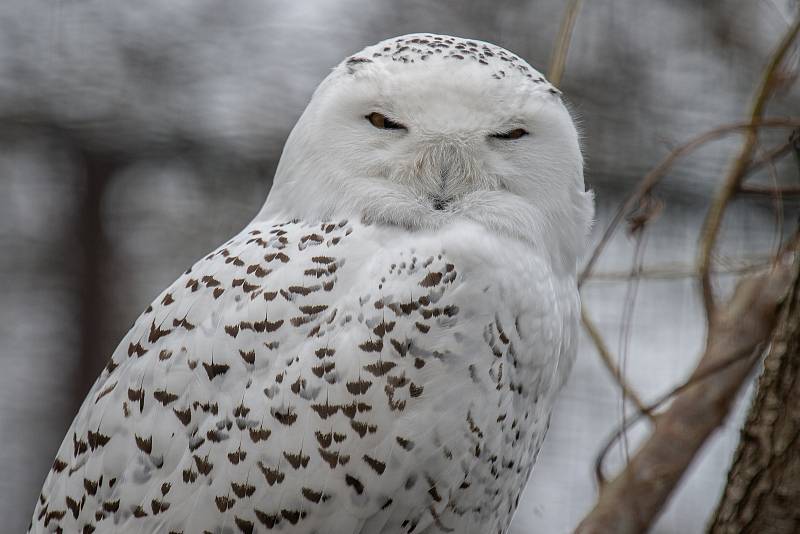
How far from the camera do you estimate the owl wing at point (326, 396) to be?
1640 mm

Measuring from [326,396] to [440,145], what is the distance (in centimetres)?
46

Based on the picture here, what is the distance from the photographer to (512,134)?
6.04ft

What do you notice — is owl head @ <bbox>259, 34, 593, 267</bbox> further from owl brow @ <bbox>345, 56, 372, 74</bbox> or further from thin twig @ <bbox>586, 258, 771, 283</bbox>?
thin twig @ <bbox>586, 258, 771, 283</bbox>

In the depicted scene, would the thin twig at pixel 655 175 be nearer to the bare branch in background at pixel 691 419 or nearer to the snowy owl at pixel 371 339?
the snowy owl at pixel 371 339

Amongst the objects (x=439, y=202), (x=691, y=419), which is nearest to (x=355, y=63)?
(x=439, y=202)

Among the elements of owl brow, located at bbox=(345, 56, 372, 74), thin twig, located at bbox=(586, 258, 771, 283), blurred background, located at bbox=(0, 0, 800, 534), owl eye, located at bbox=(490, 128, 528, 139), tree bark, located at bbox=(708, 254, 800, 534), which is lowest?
blurred background, located at bbox=(0, 0, 800, 534)

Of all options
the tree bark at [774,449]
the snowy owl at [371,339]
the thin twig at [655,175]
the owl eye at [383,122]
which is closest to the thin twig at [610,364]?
the thin twig at [655,175]

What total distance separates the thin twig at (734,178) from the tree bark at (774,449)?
58 centimetres

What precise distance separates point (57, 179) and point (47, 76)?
384 millimetres

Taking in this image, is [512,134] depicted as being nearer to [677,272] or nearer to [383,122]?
[383,122]

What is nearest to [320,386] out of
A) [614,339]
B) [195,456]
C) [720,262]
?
[195,456]

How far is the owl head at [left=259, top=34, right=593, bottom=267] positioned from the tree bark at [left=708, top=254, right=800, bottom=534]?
1.44 feet

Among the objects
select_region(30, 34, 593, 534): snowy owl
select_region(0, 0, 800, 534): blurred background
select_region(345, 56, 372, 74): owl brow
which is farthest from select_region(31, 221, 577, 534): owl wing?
select_region(0, 0, 800, 534): blurred background

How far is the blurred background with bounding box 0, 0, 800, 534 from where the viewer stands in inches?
150
